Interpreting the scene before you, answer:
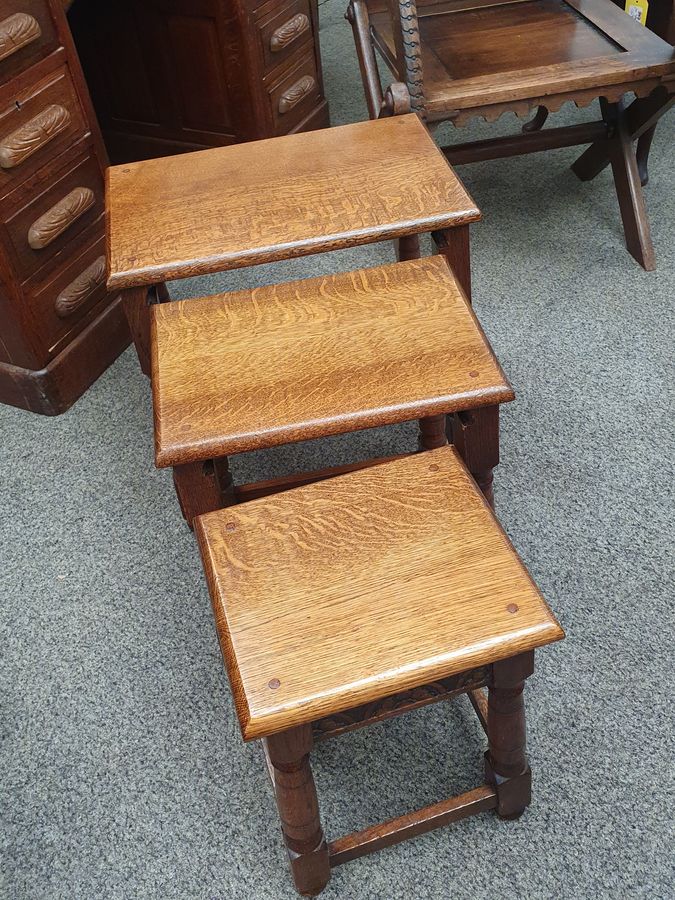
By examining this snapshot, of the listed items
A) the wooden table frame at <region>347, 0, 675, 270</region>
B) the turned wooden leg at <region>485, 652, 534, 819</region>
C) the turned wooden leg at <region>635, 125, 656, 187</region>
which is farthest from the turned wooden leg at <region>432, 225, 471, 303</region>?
the turned wooden leg at <region>635, 125, 656, 187</region>

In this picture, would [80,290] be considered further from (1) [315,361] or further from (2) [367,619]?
(2) [367,619]

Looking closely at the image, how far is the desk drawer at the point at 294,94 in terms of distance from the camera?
2301 millimetres

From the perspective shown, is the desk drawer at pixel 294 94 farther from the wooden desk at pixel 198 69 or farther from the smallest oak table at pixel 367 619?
the smallest oak table at pixel 367 619

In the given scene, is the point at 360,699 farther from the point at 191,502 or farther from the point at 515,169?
the point at 515,169

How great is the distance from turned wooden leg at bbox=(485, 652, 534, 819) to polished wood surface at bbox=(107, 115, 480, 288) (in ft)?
2.19

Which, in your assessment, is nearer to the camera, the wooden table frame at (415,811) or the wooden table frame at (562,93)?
the wooden table frame at (415,811)

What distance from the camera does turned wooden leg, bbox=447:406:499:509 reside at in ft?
3.72

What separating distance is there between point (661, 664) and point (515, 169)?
1618 mm

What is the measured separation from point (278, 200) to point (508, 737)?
0.88 meters

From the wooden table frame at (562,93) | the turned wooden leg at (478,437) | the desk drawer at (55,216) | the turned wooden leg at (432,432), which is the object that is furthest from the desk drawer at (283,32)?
the turned wooden leg at (478,437)

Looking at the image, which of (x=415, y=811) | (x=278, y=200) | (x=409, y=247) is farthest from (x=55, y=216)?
(x=415, y=811)

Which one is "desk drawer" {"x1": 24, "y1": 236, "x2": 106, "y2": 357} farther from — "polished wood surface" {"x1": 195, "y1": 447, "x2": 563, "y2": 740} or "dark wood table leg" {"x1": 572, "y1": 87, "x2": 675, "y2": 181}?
"dark wood table leg" {"x1": 572, "y1": 87, "x2": 675, "y2": 181}

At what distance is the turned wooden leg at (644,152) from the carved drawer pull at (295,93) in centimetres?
91

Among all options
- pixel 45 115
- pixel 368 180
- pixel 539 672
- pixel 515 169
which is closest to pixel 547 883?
pixel 539 672
